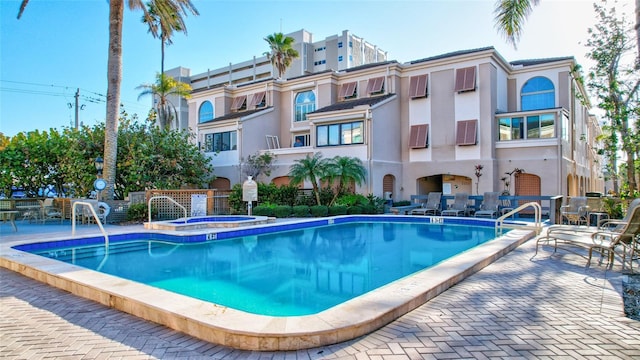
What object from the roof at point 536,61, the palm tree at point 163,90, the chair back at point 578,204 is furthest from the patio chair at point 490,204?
the palm tree at point 163,90

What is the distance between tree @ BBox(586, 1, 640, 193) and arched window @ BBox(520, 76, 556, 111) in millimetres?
6180

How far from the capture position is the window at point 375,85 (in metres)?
24.6

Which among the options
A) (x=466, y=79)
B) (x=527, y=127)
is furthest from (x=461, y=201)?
(x=466, y=79)

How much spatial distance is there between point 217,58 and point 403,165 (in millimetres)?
55149

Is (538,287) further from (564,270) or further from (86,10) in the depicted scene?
(86,10)

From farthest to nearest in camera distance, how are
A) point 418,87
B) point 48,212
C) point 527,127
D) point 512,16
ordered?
point 418,87 → point 527,127 → point 48,212 → point 512,16

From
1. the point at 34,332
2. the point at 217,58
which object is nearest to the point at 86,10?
the point at 34,332

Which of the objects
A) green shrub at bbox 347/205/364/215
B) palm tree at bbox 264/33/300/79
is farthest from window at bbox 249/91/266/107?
green shrub at bbox 347/205/364/215

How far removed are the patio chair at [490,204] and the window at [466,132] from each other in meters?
4.39

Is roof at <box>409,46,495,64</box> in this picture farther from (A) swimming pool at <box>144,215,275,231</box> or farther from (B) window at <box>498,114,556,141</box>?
(A) swimming pool at <box>144,215,275,231</box>

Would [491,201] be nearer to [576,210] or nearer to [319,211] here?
[576,210]

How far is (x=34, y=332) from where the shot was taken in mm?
Result: 4332

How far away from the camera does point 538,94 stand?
22719 millimetres

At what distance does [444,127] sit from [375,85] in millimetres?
5196
